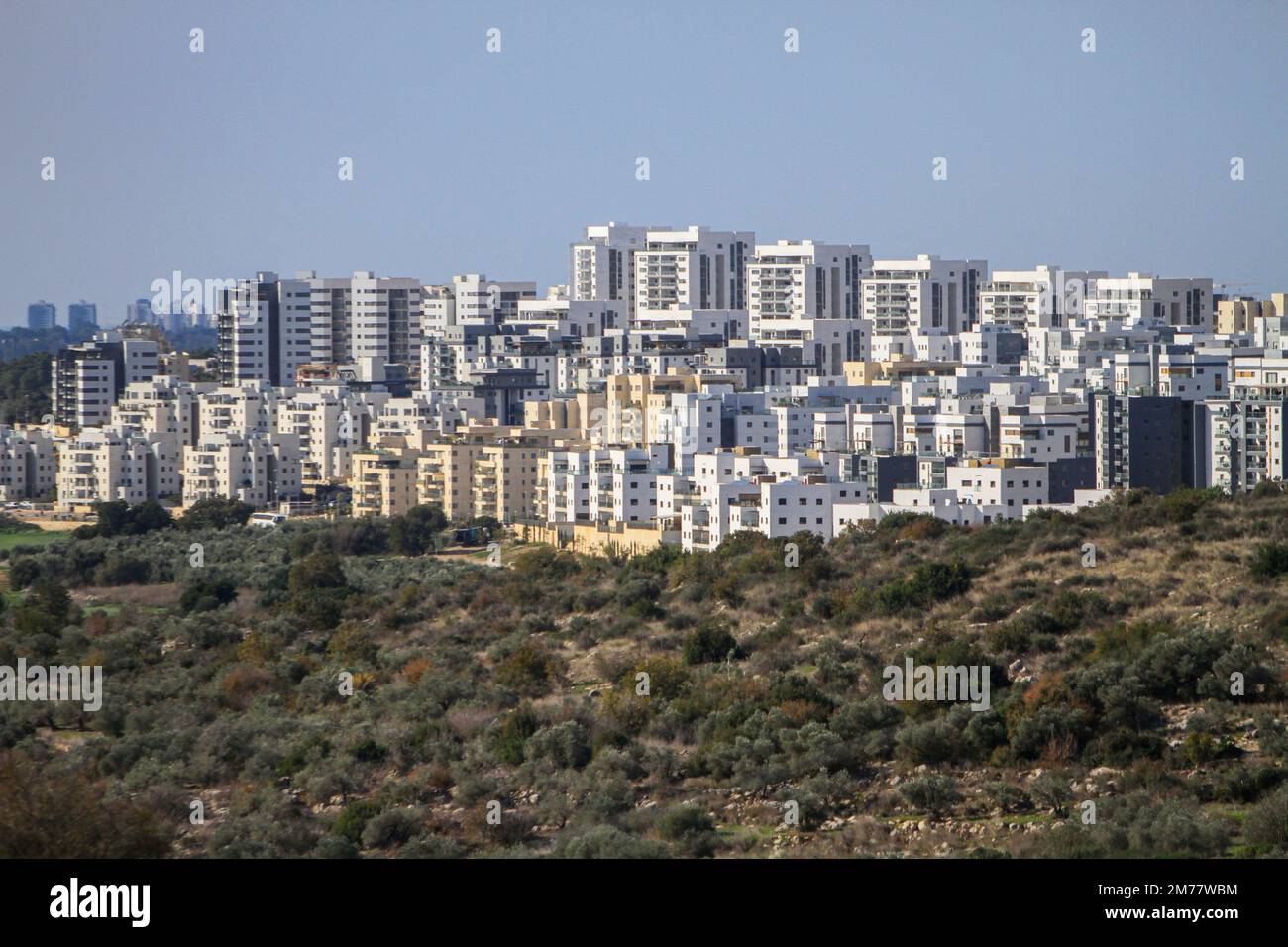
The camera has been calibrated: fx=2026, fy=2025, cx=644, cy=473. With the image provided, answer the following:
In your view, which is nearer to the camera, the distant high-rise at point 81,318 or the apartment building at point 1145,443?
the apartment building at point 1145,443

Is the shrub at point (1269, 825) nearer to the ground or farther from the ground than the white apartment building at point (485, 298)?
nearer to the ground

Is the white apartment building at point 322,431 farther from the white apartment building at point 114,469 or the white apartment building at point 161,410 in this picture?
the white apartment building at point 114,469

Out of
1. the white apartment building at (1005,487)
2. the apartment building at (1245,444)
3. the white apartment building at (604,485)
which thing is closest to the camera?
the white apartment building at (1005,487)

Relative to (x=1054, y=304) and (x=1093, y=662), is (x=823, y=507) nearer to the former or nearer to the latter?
(x=1093, y=662)

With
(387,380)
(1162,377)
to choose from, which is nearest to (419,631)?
(1162,377)

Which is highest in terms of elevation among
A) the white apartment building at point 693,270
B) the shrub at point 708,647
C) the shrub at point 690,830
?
the white apartment building at point 693,270

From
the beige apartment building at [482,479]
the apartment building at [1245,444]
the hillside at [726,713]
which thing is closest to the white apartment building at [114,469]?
the beige apartment building at [482,479]

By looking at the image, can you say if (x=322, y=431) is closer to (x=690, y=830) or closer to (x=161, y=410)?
(x=161, y=410)

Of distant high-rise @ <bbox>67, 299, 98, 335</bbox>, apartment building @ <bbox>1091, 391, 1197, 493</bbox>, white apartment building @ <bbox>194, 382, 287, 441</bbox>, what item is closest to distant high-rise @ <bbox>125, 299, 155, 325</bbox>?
distant high-rise @ <bbox>67, 299, 98, 335</bbox>

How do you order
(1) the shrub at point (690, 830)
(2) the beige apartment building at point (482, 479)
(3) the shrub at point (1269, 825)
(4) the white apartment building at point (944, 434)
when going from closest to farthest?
(3) the shrub at point (1269, 825) → (1) the shrub at point (690, 830) → (4) the white apartment building at point (944, 434) → (2) the beige apartment building at point (482, 479)
